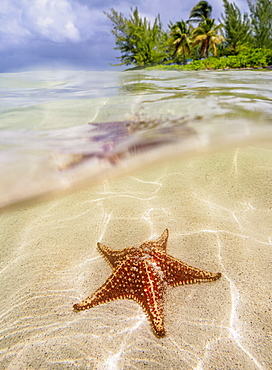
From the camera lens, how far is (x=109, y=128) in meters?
5.79

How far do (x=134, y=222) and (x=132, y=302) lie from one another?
1.16m

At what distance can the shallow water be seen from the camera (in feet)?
4.83

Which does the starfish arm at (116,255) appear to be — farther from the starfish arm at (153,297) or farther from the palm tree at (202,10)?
the palm tree at (202,10)

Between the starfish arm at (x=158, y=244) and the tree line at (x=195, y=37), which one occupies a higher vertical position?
the tree line at (x=195, y=37)

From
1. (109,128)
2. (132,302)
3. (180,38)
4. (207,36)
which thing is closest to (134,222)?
(132,302)

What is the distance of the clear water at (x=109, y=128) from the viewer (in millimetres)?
4539

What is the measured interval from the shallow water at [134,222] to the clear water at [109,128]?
0.13ft

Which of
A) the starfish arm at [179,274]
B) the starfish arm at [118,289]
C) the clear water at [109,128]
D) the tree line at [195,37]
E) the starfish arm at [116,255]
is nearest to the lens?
the starfish arm at [118,289]

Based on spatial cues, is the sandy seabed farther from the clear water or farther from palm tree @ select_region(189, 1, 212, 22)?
palm tree @ select_region(189, 1, 212, 22)

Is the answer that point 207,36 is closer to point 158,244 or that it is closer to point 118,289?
point 158,244

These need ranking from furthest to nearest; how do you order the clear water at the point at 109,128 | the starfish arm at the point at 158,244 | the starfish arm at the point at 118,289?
the clear water at the point at 109,128 → the starfish arm at the point at 158,244 → the starfish arm at the point at 118,289

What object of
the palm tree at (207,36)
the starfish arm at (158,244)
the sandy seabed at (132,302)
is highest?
the palm tree at (207,36)

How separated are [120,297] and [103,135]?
4.61m

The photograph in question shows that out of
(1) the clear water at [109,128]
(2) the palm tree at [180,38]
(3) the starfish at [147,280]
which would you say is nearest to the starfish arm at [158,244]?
(3) the starfish at [147,280]
